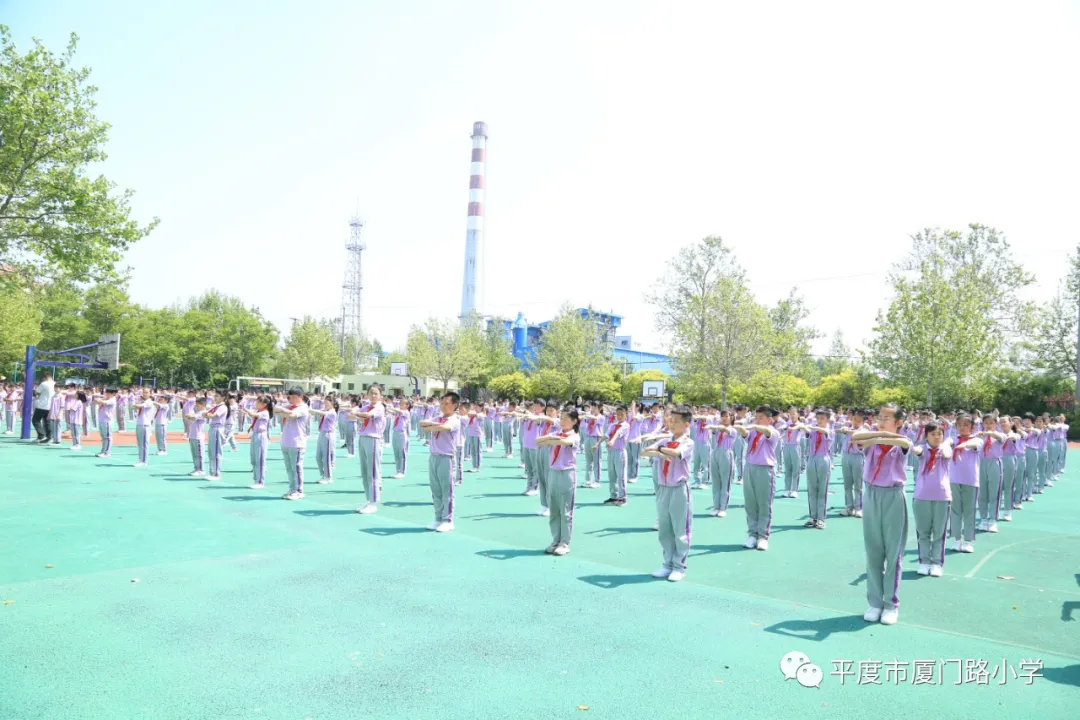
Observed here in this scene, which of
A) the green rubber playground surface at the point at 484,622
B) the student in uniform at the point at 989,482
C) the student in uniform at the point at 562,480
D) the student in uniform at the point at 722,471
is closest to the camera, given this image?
the green rubber playground surface at the point at 484,622

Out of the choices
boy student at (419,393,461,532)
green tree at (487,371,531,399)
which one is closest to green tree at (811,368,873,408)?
green tree at (487,371,531,399)

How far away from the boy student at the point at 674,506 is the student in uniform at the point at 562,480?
1.11m

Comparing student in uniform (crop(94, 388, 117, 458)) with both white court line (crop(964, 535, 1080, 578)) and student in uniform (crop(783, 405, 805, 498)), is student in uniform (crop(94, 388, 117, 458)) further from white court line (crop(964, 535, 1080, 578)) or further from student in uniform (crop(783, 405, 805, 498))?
white court line (crop(964, 535, 1080, 578))

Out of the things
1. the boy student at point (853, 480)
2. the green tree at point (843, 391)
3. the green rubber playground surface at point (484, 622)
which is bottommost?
the green rubber playground surface at point (484, 622)

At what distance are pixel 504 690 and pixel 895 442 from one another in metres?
3.91

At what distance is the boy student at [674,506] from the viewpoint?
23.6ft

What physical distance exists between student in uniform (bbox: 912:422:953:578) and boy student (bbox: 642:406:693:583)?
2.57 meters

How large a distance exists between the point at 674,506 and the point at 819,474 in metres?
4.40

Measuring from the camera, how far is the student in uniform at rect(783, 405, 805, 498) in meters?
13.0

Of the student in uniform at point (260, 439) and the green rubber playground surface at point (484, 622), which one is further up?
the student in uniform at point (260, 439)

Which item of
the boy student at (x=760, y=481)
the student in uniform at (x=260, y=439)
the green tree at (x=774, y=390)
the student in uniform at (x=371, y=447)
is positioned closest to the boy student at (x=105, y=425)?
the student in uniform at (x=260, y=439)

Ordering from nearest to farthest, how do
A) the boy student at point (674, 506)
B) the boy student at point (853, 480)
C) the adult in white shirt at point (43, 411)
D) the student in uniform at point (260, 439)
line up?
the boy student at point (674, 506) < the boy student at point (853, 480) < the student in uniform at point (260, 439) < the adult in white shirt at point (43, 411)

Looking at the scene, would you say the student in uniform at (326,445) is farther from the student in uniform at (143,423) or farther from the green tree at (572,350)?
the green tree at (572,350)

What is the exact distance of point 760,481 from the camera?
8977 mm
